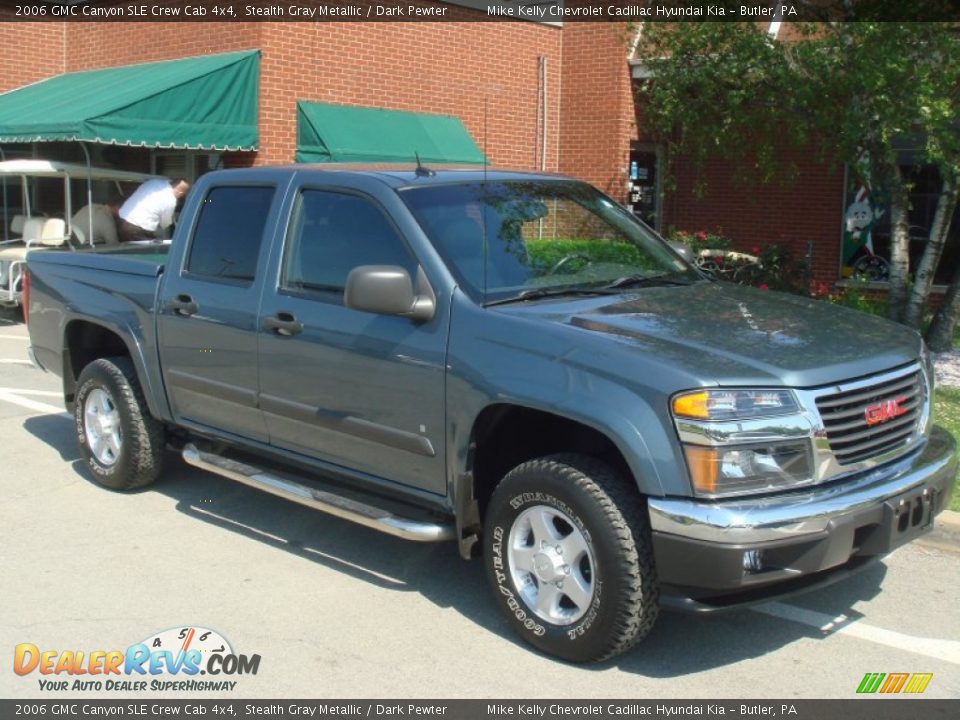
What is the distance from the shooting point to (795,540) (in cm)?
375

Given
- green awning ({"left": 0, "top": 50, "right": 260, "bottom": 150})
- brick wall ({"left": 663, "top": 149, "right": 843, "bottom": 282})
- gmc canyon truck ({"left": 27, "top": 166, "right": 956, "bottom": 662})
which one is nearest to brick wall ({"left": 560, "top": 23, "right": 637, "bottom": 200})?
brick wall ({"left": 663, "top": 149, "right": 843, "bottom": 282})

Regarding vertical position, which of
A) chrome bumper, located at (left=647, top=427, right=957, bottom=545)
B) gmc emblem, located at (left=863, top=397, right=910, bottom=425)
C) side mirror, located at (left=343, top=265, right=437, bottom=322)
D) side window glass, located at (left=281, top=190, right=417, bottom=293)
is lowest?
chrome bumper, located at (left=647, top=427, right=957, bottom=545)

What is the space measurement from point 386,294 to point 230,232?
1.56 meters

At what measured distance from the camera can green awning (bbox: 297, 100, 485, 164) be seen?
14.3 meters

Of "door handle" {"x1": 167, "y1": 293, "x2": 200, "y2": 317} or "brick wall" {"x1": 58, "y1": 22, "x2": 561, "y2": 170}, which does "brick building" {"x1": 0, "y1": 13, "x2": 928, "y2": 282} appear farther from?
"door handle" {"x1": 167, "y1": 293, "x2": 200, "y2": 317}

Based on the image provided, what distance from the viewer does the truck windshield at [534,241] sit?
185 inches

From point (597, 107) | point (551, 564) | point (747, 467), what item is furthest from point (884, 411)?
point (597, 107)

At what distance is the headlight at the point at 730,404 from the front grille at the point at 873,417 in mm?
189

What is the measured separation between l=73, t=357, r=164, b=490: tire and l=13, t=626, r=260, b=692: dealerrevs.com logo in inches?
77.8

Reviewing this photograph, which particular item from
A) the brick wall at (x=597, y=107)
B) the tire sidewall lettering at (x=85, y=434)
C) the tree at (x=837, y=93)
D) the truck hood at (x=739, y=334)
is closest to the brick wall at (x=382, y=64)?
the brick wall at (x=597, y=107)

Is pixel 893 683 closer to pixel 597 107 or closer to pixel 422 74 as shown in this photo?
pixel 422 74

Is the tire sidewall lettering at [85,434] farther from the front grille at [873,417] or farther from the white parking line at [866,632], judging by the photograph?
the front grille at [873,417]

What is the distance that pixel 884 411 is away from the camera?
4211mm

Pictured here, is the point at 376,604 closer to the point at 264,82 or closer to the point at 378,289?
the point at 378,289
